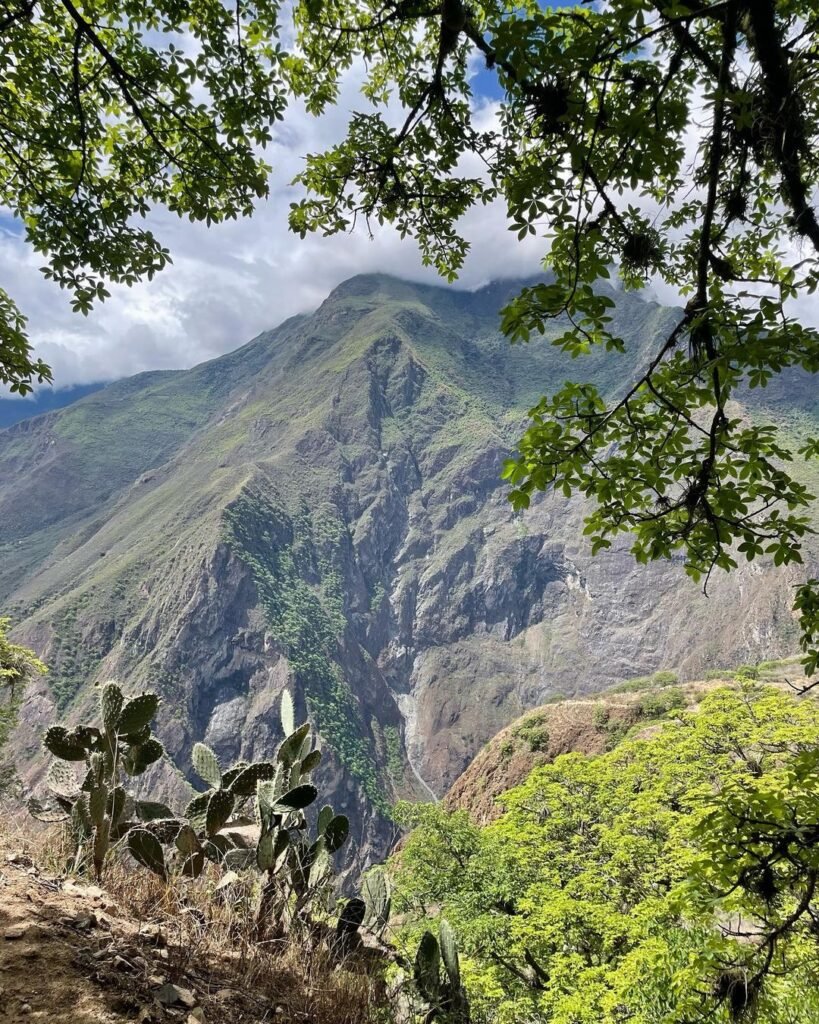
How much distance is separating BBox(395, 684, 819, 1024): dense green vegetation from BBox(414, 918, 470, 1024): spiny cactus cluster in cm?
136

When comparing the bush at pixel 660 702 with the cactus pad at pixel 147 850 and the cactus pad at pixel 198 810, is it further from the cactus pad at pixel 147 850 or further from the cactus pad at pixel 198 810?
the cactus pad at pixel 147 850

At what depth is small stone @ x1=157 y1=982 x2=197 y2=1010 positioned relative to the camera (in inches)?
94.4

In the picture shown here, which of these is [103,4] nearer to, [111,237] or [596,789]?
[111,237]

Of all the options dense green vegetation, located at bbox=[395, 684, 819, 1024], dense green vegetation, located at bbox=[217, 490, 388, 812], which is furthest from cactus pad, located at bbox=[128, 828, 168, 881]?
dense green vegetation, located at bbox=[217, 490, 388, 812]

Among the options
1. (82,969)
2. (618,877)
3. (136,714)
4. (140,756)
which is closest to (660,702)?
(618,877)

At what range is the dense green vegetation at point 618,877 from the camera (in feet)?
18.0

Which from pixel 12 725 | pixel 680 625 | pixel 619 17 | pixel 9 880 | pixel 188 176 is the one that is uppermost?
pixel 680 625

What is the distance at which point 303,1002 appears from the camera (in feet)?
9.48

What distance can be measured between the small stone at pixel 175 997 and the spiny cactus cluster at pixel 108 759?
70.2 inches

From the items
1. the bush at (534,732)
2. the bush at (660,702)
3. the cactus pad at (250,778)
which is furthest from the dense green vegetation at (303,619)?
the cactus pad at (250,778)

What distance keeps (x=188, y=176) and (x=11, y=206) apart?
1.36m

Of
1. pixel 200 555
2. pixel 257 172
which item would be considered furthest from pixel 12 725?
pixel 200 555

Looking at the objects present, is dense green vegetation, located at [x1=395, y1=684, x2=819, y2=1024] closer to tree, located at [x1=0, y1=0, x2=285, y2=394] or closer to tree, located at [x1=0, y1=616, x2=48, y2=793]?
tree, located at [x1=0, y1=0, x2=285, y2=394]

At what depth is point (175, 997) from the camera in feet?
Answer: 7.95
